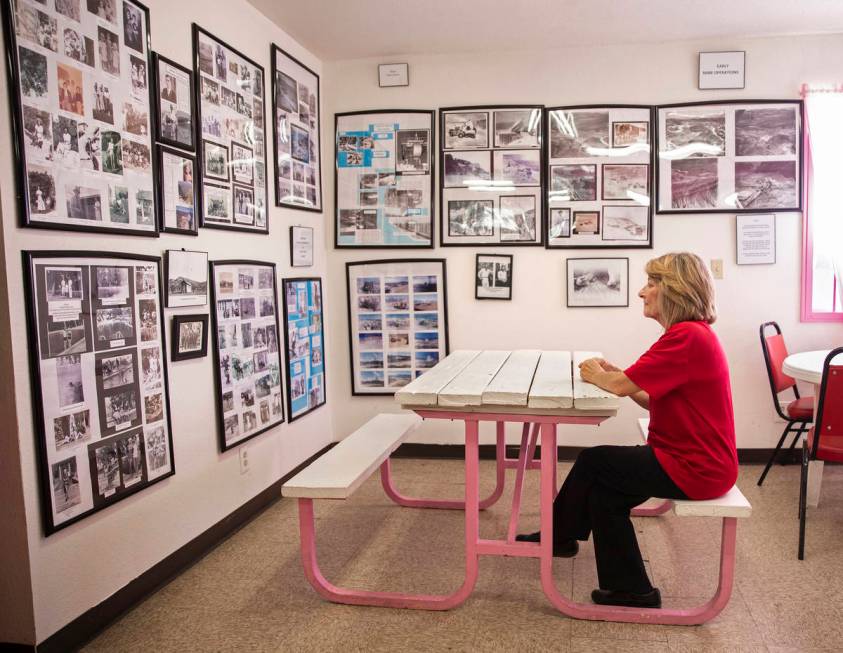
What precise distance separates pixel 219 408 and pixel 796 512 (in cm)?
281

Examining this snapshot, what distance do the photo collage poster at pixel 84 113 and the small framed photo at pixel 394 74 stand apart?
2018 mm

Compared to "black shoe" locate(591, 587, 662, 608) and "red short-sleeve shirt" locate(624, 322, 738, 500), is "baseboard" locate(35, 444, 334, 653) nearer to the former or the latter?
"black shoe" locate(591, 587, 662, 608)

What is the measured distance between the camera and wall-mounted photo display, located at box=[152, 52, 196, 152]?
2.76 meters

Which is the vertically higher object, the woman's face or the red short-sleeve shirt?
the woman's face

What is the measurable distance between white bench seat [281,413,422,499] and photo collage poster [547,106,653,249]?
1701 mm

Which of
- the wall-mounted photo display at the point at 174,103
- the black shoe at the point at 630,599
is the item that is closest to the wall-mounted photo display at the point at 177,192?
the wall-mounted photo display at the point at 174,103

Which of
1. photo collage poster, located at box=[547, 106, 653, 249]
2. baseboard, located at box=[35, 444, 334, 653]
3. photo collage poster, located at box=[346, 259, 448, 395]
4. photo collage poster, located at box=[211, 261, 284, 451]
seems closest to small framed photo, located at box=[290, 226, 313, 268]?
photo collage poster, located at box=[211, 261, 284, 451]

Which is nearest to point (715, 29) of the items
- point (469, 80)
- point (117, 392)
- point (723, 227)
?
point (723, 227)

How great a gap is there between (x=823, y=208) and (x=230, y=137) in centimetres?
339

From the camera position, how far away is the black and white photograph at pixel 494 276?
4.48m

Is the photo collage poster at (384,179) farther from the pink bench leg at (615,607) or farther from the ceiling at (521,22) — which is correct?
the pink bench leg at (615,607)

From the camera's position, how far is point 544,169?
14.4ft

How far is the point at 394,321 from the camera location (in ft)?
15.1

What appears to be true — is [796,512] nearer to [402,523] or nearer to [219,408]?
[402,523]
